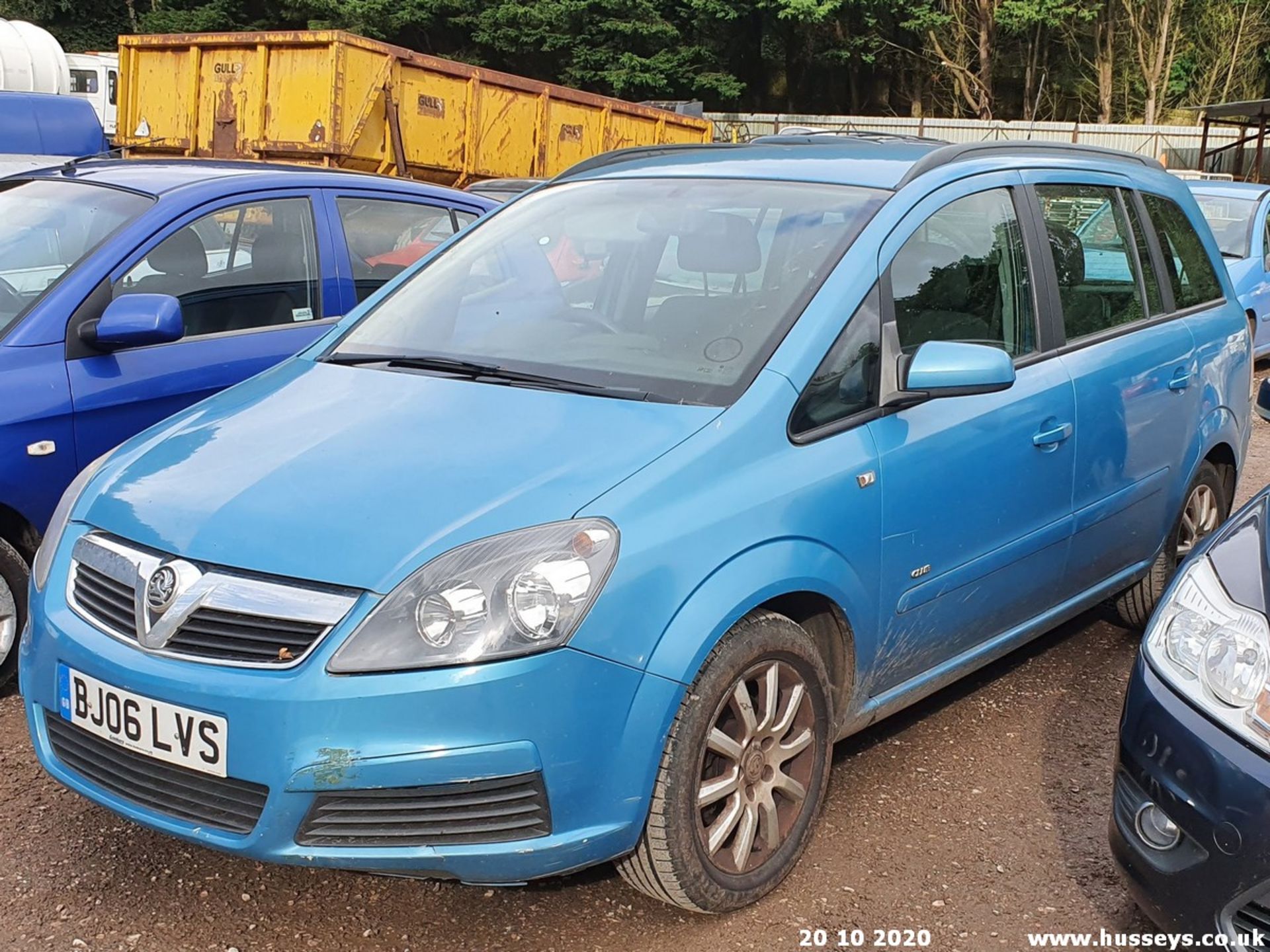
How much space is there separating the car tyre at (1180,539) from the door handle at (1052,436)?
1.06 meters

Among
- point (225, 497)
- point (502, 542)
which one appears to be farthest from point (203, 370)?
point (502, 542)

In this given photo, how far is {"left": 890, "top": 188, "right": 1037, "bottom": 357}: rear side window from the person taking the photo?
10.8 ft

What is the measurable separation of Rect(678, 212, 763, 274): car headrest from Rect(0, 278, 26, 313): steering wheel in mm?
2266

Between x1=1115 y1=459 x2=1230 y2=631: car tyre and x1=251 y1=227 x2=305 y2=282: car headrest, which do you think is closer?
x1=1115 y1=459 x2=1230 y2=631: car tyre

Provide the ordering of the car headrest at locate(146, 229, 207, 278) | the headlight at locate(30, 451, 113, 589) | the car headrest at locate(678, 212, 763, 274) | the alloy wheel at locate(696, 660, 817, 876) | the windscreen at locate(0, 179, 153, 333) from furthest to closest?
1. the car headrest at locate(146, 229, 207, 278)
2. the windscreen at locate(0, 179, 153, 333)
3. the car headrest at locate(678, 212, 763, 274)
4. the headlight at locate(30, 451, 113, 589)
5. the alloy wheel at locate(696, 660, 817, 876)

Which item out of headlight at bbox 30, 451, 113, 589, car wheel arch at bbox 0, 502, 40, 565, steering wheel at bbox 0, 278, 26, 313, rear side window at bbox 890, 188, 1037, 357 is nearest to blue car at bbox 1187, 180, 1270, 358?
rear side window at bbox 890, 188, 1037, 357

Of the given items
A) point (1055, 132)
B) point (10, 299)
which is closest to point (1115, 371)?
point (10, 299)

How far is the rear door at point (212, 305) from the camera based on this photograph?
4062 mm

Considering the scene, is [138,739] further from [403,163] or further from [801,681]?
[403,163]

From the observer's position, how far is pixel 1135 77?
3375cm

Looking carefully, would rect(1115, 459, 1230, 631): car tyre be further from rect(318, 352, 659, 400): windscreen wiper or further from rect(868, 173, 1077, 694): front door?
rect(318, 352, 659, 400): windscreen wiper

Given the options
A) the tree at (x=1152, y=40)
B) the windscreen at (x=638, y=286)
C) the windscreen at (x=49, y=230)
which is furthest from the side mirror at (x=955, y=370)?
the tree at (x=1152, y=40)

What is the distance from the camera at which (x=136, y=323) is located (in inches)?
155

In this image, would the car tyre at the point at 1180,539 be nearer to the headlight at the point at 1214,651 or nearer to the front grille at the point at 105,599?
the headlight at the point at 1214,651
